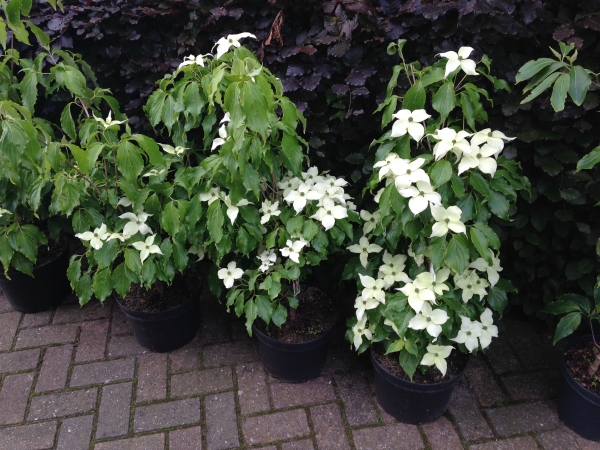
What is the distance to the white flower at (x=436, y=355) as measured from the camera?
6.41ft

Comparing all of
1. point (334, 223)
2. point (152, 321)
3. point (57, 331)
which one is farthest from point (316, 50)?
point (57, 331)

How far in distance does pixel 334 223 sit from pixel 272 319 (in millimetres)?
514

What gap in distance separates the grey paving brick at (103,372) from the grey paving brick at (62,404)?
0.06 metres

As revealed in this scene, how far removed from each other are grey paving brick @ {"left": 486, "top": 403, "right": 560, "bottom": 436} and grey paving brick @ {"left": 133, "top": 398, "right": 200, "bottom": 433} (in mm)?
1300

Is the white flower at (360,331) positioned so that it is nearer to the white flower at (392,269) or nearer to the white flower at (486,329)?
the white flower at (392,269)

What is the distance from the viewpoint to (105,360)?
8.26ft

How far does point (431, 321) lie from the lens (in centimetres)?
185

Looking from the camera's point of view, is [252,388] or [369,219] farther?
[252,388]

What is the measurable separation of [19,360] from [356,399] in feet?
5.48

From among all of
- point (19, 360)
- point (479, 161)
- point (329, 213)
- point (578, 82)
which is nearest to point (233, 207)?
point (329, 213)

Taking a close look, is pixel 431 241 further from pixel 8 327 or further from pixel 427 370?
pixel 8 327

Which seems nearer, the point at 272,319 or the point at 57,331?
the point at 272,319

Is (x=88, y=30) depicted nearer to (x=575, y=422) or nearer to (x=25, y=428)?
(x=25, y=428)

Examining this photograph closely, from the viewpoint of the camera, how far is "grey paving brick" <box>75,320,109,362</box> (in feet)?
8.34
